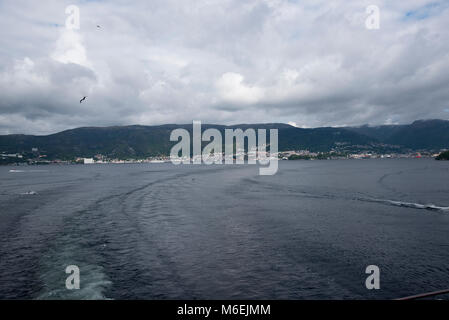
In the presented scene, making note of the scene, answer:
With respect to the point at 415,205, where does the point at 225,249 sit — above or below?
below

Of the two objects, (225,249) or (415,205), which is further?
(415,205)

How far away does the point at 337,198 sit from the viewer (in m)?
59.0

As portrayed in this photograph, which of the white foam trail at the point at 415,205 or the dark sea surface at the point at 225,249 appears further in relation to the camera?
the white foam trail at the point at 415,205

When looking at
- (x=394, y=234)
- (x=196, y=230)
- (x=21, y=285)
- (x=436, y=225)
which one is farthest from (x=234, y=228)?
(x=436, y=225)

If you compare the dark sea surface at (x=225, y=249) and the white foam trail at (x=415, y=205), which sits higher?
the white foam trail at (x=415, y=205)

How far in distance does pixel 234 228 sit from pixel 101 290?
62.4 feet

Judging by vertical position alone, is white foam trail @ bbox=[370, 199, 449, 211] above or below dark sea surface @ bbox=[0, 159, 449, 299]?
above

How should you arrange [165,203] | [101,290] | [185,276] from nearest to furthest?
1. [101,290]
2. [185,276]
3. [165,203]

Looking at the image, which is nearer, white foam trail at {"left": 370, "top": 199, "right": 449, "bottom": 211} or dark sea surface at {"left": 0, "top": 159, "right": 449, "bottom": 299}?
dark sea surface at {"left": 0, "top": 159, "right": 449, "bottom": 299}
